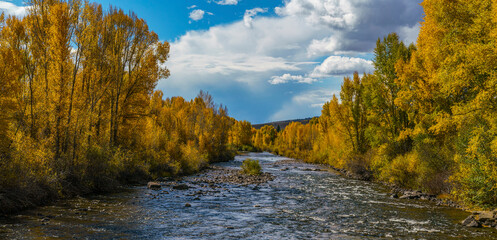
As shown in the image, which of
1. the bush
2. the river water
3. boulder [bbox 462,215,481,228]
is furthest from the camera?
the bush

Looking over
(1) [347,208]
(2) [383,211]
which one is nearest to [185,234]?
(1) [347,208]

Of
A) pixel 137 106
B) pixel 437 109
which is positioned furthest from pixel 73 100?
pixel 437 109

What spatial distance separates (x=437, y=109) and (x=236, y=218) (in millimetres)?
18386

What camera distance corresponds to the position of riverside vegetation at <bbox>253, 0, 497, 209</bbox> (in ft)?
48.6

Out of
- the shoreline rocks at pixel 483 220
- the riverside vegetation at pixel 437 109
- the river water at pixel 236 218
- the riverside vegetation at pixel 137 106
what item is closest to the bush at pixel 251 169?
the riverside vegetation at pixel 137 106

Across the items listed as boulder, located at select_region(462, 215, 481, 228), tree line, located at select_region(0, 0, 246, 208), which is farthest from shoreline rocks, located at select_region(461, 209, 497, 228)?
tree line, located at select_region(0, 0, 246, 208)

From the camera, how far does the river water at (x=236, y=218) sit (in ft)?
35.9

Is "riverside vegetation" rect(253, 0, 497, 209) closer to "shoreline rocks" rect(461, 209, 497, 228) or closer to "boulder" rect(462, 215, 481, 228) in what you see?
"shoreline rocks" rect(461, 209, 497, 228)

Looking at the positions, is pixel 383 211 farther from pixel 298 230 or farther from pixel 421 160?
pixel 421 160

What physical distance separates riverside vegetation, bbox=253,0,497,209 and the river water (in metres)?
2.60

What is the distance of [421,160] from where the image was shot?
→ 22.3 m

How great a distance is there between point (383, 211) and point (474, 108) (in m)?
7.11

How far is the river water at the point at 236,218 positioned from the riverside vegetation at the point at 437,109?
2597 millimetres

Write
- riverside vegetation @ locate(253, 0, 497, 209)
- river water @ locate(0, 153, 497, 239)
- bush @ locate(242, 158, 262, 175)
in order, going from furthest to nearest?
bush @ locate(242, 158, 262, 175) < riverside vegetation @ locate(253, 0, 497, 209) < river water @ locate(0, 153, 497, 239)
